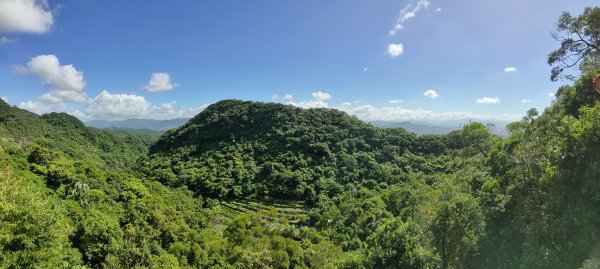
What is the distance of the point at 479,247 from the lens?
1501 centimetres

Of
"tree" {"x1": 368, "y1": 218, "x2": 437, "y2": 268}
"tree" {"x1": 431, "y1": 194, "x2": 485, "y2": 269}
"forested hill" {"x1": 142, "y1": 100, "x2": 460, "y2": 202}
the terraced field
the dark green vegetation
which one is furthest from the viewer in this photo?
"forested hill" {"x1": 142, "y1": 100, "x2": 460, "y2": 202}

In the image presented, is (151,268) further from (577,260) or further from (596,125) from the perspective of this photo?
(596,125)

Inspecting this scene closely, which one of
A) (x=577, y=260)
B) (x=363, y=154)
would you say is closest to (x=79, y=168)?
(x=577, y=260)

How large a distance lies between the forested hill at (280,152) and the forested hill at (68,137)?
78.4ft

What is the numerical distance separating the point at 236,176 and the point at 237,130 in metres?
25.6

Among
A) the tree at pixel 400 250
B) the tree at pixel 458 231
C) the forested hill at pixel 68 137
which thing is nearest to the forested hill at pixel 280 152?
the forested hill at pixel 68 137

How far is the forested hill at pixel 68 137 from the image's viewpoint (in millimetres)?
94500

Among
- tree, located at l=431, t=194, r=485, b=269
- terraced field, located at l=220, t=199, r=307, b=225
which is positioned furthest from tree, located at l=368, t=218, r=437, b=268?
terraced field, located at l=220, t=199, r=307, b=225

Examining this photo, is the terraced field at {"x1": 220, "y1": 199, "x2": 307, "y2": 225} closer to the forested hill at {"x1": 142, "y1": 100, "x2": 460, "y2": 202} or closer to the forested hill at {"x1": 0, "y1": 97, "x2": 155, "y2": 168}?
the forested hill at {"x1": 142, "y1": 100, "x2": 460, "y2": 202}

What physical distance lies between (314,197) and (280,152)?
67.0 feet

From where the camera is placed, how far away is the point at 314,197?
73938mm

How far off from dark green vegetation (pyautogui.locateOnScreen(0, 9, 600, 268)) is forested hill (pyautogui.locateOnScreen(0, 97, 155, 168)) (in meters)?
1.70

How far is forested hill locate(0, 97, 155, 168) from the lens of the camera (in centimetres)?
9450

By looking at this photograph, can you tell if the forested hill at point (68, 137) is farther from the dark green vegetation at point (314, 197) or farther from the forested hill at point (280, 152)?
the forested hill at point (280, 152)
